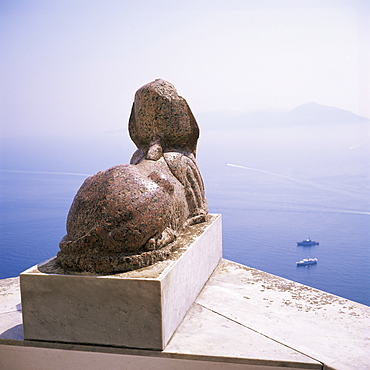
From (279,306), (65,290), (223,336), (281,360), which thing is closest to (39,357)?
(65,290)

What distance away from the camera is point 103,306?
3307 mm

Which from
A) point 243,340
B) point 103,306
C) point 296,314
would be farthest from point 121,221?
point 296,314

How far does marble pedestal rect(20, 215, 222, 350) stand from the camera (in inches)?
128

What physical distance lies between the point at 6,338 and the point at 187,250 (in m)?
1.47

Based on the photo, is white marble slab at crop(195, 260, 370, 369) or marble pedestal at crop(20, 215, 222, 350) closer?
marble pedestal at crop(20, 215, 222, 350)

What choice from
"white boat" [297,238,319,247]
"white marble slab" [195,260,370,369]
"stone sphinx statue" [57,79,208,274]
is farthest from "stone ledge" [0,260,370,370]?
"white boat" [297,238,319,247]

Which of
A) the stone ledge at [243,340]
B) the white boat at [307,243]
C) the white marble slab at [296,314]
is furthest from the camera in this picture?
the white boat at [307,243]

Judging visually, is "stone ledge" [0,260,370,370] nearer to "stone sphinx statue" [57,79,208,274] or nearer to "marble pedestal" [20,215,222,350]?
"marble pedestal" [20,215,222,350]

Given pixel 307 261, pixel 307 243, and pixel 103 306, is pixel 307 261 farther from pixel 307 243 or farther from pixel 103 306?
pixel 103 306

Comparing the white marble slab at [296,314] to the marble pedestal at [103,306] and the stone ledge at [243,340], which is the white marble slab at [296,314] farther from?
the marble pedestal at [103,306]

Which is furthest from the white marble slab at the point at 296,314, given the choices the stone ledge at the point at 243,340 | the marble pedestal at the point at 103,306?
the marble pedestal at the point at 103,306

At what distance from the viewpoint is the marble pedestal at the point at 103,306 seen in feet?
10.6

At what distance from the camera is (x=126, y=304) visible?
3268mm

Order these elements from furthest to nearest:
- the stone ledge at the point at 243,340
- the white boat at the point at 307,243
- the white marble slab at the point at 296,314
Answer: the white boat at the point at 307,243 → the white marble slab at the point at 296,314 → the stone ledge at the point at 243,340
